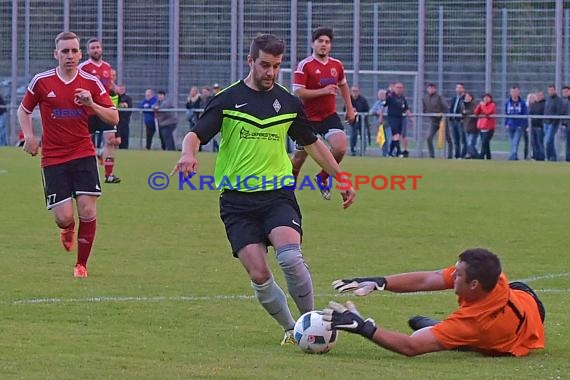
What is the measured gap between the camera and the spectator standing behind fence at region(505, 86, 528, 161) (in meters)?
32.9

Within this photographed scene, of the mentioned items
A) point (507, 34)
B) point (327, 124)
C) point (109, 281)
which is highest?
point (507, 34)

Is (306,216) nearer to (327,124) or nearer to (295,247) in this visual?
(327,124)

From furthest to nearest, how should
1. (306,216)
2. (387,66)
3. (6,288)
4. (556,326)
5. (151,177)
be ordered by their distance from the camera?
(387,66)
(151,177)
(306,216)
(6,288)
(556,326)

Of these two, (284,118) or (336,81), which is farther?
(336,81)

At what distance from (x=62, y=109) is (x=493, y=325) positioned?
5.14m

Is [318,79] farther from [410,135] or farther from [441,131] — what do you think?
[410,135]

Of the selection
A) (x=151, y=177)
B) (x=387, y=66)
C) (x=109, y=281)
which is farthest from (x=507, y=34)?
(x=109, y=281)

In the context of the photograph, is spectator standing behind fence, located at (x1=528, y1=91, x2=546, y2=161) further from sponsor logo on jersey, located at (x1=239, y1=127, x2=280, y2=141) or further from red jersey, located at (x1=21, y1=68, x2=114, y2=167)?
sponsor logo on jersey, located at (x1=239, y1=127, x2=280, y2=141)

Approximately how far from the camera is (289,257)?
8094 mm

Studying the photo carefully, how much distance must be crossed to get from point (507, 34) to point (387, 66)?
3658mm

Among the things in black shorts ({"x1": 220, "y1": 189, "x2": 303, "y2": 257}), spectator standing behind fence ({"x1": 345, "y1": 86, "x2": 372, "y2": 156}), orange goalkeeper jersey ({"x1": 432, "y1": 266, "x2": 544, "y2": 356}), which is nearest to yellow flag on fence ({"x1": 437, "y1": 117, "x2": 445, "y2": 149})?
spectator standing behind fence ({"x1": 345, "y1": 86, "x2": 372, "y2": 156})

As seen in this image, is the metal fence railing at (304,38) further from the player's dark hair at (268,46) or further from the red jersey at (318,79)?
the player's dark hair at (268,46)

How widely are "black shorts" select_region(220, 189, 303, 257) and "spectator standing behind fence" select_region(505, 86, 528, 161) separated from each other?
82.6ft

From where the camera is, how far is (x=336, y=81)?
53.7 feet
